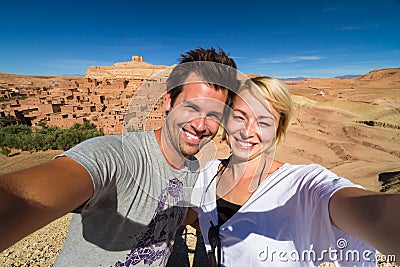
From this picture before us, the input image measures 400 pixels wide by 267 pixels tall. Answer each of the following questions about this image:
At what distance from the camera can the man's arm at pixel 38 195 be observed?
65 cm

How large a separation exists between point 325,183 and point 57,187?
1.12 m

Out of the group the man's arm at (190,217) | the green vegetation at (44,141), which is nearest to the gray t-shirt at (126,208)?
the man's arm at (190,217)

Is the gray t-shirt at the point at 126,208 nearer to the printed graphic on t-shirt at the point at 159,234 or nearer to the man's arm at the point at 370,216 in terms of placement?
the printed graphic on t-shirt at the point at 159,234

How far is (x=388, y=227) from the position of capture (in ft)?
2.39

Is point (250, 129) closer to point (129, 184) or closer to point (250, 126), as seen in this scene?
point (250, 126)

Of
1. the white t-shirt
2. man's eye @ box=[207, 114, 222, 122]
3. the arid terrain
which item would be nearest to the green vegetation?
the arid terrain

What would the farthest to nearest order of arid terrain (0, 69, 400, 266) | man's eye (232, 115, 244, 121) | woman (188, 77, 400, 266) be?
arid terrain (0, 69, 400, 266) < man's eye (232, 115, 244, 121) < woman (188, 77, 400, 266)

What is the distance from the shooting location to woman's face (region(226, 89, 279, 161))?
1.79 m

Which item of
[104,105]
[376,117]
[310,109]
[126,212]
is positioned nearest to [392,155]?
[376,117]

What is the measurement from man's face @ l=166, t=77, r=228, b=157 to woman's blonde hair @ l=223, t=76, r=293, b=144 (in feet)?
0.78

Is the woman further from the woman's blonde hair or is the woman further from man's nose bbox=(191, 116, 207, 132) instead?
man's nose bbox=(191, 116, 207, 132)

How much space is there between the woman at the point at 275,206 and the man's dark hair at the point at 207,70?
0.15m

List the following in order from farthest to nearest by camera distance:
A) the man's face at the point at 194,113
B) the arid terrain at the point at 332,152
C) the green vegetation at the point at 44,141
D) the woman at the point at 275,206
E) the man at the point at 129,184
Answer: the green vegetation at the point at 44,141 → the arid terrain at the point at 332,152 → the man's face at the point at 194,113 → the woman at the point at 275,206 → the man at the point at 129,184

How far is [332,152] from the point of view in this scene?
11.4 meters
